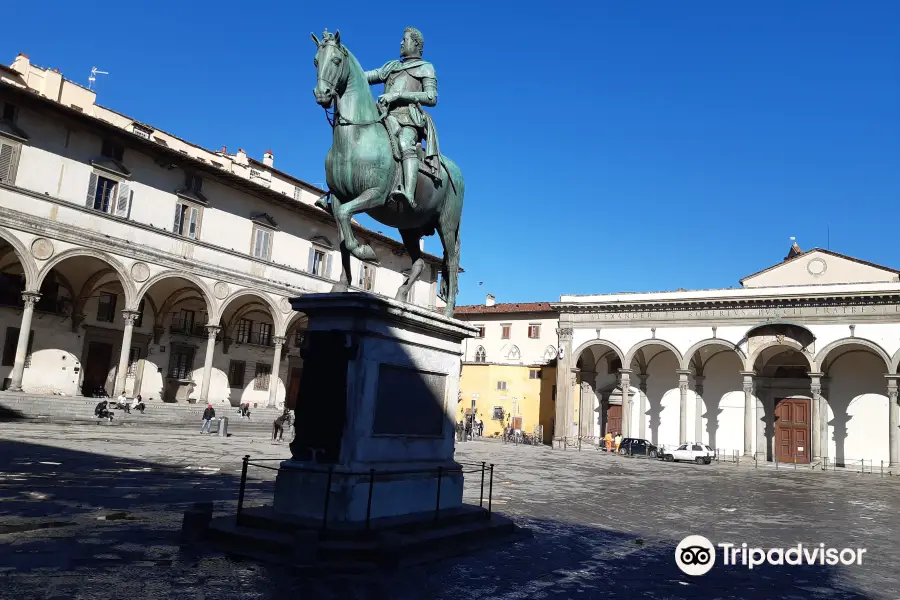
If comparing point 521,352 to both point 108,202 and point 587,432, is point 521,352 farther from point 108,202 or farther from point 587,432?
point 108,202

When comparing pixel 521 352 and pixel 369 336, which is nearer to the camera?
pixel 369 336

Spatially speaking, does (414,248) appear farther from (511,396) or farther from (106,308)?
(511,396)

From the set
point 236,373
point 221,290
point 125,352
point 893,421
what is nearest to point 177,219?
point 221,290

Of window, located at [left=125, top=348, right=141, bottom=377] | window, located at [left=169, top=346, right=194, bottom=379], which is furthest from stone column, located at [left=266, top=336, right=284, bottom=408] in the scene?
window, located at [left=125, top=348, right=141, bottom=377]

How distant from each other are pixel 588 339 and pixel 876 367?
47.5 ft

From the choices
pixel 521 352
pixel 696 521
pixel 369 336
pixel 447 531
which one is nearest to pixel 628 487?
pixel 696 521

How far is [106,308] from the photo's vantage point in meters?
30.2

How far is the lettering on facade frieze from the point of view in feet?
105

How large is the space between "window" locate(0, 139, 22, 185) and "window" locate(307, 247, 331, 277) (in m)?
14.9

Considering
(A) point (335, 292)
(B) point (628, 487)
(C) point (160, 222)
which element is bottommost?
(B) point (628, 487)

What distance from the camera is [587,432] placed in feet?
130

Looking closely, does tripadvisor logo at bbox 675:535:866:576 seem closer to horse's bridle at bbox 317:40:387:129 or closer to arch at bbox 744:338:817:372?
horse's bridle at bbox 317:40:387:129

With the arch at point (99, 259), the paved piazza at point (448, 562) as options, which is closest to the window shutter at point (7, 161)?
the arch at point (99, 259)

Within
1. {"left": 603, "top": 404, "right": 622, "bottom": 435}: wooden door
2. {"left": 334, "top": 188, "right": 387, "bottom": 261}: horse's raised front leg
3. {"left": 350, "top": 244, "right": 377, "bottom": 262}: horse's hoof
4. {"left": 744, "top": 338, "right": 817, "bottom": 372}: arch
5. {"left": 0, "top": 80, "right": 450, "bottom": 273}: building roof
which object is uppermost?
{"left": 0, "top": 80, "right": 450, "bottom": 273}: building roof
